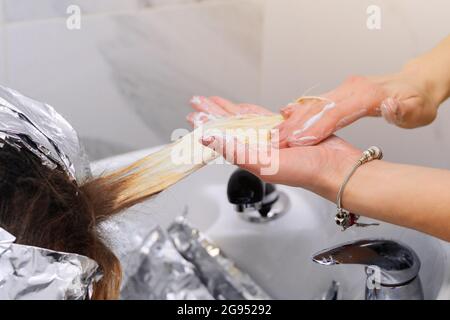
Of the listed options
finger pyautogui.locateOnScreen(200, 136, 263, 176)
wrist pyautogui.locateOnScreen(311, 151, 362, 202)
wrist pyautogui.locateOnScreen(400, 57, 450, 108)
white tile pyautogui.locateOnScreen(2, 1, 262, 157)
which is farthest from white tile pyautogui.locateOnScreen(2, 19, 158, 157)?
wrist pyautogui.locateOnScreen(400, 57, 450, 108)

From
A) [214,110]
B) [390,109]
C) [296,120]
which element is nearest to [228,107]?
[214,110]

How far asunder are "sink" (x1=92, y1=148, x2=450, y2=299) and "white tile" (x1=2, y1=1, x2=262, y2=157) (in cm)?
15

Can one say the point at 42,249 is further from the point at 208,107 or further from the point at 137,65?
the point at 137,65

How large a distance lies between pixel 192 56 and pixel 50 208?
55 centimetres

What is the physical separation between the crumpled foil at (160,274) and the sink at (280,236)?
0.04 metres

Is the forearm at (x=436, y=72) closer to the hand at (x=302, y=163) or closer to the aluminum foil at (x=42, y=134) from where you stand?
the hand at (x=302, y=163)

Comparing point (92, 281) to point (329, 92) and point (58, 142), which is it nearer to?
point (58, 142)

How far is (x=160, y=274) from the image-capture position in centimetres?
85

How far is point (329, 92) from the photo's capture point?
802 millimetres

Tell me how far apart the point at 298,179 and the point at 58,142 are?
10.8 inches

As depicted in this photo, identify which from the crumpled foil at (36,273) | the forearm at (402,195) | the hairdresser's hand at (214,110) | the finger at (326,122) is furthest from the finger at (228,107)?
the crumpled foil at (36,273)

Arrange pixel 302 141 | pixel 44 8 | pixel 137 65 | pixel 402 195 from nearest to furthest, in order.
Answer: pixel 402 195 → pixel 302 141 → pixel 44 8 → pixel 137 65

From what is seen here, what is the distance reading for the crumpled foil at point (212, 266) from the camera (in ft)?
2.66
